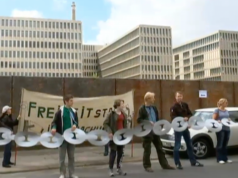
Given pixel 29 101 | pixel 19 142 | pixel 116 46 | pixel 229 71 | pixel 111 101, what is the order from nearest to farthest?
pixel 19 142
pixel 29 101
pixel 111 101
pixel 229 71
pixel 116 46

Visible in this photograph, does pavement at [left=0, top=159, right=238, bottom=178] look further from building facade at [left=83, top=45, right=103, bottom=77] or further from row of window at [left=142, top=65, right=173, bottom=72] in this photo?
building facade at [left=83, top=45, right=103, bottom=77]

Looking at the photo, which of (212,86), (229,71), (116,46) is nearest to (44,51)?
(116,46)

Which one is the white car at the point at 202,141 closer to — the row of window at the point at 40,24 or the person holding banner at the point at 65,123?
the person holding banner at the point at 65,123

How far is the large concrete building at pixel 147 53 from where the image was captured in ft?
457

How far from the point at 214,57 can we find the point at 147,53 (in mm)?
27074

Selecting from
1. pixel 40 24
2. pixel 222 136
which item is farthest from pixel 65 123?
pixel 40 24

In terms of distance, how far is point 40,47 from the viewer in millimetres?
137750

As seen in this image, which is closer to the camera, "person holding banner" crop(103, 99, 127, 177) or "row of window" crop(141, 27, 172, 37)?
"person holding banner" crop(103, 99, 127, 177)

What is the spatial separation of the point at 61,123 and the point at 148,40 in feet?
444

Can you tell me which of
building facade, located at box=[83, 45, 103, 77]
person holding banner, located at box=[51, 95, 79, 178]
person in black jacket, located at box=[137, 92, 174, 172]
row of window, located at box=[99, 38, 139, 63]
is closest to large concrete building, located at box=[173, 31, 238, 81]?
row of window, located at box=[99, 38, 139, 63]

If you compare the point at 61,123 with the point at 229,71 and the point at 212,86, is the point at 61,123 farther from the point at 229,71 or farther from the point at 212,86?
the point at 229,71

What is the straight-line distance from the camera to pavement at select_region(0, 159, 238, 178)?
322 inches

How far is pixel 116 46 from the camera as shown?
523 feet

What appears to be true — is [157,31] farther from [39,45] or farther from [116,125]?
[116,125]
